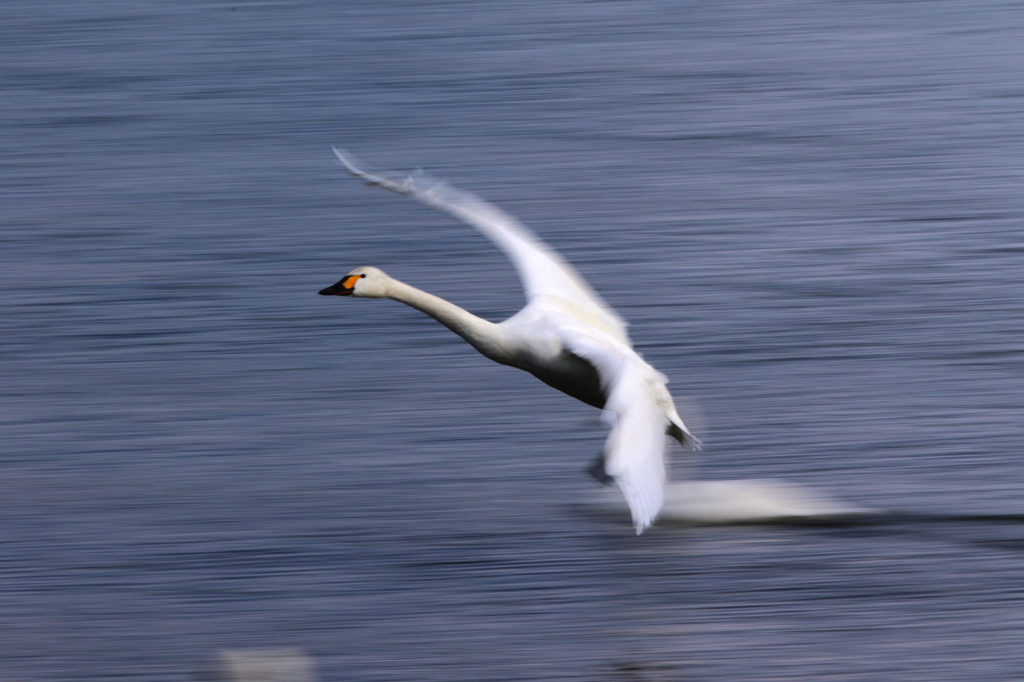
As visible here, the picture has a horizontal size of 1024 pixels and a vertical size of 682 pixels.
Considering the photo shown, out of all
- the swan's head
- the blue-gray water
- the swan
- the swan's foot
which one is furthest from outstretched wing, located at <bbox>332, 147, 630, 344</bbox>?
the swan's foot

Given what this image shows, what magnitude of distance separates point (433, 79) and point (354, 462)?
20.6ft

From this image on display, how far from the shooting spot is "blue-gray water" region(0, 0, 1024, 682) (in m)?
5.29

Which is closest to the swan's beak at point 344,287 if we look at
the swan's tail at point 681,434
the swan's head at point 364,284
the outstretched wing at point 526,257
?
the swan's head at point 364,284

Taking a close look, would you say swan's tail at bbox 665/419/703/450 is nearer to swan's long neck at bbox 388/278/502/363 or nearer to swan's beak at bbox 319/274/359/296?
swan's long neck at bbox 388/278/502/363

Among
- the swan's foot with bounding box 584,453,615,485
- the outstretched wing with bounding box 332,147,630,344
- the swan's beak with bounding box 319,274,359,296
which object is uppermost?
the outstretched wing with bounding box 332,147,630,344

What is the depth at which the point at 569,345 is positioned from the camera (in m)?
5.20

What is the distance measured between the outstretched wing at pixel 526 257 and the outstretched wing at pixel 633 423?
19.9 inches

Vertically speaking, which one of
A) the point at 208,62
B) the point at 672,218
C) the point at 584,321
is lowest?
the point at 584,321

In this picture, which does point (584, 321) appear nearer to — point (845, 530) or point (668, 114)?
point (845, 530)

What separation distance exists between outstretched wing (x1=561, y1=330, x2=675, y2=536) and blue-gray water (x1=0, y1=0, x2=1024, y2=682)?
0.84 meters

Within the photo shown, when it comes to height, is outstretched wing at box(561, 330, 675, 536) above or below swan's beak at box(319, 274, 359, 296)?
below

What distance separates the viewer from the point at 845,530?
5.84 meters

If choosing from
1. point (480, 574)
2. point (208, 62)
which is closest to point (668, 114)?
point (208, 62)

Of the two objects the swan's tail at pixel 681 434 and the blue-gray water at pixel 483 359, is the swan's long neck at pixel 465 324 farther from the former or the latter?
the blue-gray water at pixel 483 359
